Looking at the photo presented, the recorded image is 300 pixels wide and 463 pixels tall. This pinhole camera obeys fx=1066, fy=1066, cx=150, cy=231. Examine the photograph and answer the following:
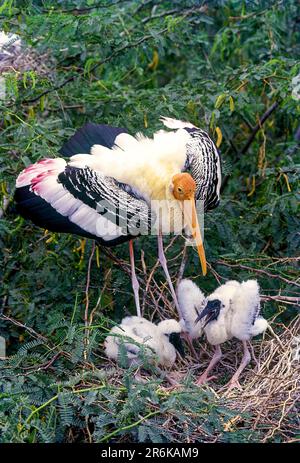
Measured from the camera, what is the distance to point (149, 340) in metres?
5.63

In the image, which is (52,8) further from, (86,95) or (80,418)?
(80,418)

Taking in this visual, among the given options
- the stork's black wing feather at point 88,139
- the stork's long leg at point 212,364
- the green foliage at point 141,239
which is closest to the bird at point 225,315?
the stork's long leg at point 212,364

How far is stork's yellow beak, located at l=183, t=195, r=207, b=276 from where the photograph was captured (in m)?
5.88

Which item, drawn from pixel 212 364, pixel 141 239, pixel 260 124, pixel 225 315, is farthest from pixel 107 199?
pixel 260 124

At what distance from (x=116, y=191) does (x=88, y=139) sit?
44 centimetres

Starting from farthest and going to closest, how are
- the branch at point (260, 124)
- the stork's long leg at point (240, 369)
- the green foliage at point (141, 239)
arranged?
1. the branch at point (260, 124)
2. the stork's long leg at point (240, 369)
3. the green foliage at point (141, 239)

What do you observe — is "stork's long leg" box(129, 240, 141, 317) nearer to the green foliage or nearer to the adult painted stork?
the adult painted stork

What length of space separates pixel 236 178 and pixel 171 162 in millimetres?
1469

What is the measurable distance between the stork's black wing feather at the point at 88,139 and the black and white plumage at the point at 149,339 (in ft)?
3.27

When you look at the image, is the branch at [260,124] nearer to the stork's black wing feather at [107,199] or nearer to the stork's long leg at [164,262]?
the stork's long leg at [164,262]

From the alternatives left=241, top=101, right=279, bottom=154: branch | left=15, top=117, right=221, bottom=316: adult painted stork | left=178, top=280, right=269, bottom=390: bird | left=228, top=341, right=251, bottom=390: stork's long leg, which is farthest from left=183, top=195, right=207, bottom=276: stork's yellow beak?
left=241, top=101, right=279, bottom=154: branch

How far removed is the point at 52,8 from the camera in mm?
6691

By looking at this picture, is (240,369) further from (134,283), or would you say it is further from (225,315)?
(134,283)

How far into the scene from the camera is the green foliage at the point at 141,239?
497 centimetres
